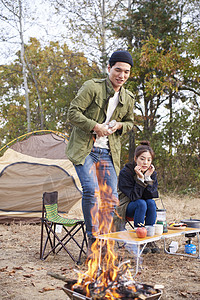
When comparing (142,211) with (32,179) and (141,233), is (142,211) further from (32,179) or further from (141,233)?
(32,179)

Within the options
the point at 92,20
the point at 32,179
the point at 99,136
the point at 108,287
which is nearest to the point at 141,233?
the point at 99,136

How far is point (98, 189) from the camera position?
2.62m

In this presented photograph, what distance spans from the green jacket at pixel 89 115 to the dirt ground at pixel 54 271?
867 mm

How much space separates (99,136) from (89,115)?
222 millimetres

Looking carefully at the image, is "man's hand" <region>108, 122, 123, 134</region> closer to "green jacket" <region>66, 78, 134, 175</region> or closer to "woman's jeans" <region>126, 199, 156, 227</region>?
"green jacket" <region>66, 78, 134, 175</region>

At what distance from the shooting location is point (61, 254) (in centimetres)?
351

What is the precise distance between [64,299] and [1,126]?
682 inches

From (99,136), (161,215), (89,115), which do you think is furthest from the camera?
(161,215)

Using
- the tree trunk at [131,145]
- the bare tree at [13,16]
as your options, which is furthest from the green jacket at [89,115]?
the bare tree at [13,16]

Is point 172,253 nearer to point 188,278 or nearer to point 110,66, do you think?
point 188,278

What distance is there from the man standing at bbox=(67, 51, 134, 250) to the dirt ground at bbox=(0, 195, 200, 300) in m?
0.45

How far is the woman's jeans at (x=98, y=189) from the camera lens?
2.60 meters

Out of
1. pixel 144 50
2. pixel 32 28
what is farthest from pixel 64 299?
pixel 32 28

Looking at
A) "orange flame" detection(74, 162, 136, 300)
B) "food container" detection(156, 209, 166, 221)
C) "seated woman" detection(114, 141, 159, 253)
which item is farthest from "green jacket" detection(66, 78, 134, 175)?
"food container" detection(156, 209, 166, 221)
